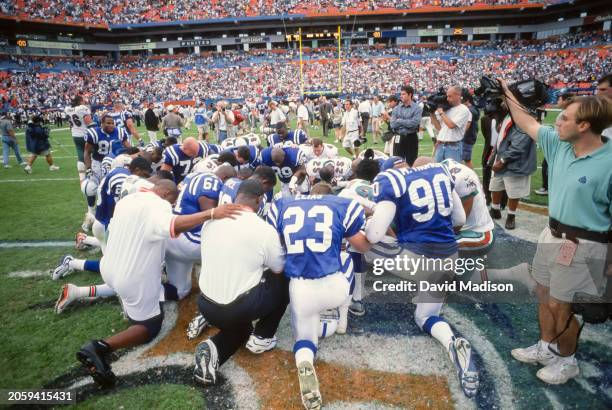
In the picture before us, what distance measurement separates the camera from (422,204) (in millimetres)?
3275

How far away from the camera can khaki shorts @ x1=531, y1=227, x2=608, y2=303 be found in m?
2.45

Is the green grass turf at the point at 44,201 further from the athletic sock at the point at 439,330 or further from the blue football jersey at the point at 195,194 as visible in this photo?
the athletic sock at the point at 439,330

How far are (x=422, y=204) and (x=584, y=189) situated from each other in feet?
3.92

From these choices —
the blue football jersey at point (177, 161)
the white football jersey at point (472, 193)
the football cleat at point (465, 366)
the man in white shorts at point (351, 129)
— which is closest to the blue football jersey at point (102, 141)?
the blue football jersey at point (177, 161)

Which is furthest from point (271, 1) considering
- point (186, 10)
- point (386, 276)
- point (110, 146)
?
point (386, 276)

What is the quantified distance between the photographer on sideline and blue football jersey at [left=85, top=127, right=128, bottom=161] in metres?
7.35

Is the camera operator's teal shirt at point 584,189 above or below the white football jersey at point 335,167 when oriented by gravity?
above

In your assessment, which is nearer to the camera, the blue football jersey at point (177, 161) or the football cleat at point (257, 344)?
the football cleat at point (257, 344)

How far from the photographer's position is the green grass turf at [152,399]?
Result: 8.96 ft

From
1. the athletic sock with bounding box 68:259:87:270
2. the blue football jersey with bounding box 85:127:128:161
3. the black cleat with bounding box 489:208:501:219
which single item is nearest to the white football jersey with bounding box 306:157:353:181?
the black cleat with bounding box 489:208:501:219

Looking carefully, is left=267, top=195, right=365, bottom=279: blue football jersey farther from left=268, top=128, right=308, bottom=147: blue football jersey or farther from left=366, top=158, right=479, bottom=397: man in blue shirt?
left=268, top=128, right=308, bottom=147: blue football jersey

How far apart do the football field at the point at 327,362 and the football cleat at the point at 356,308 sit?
8 cm

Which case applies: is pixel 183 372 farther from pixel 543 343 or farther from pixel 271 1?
pixel 271 1

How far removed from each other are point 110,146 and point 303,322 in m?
6.34
